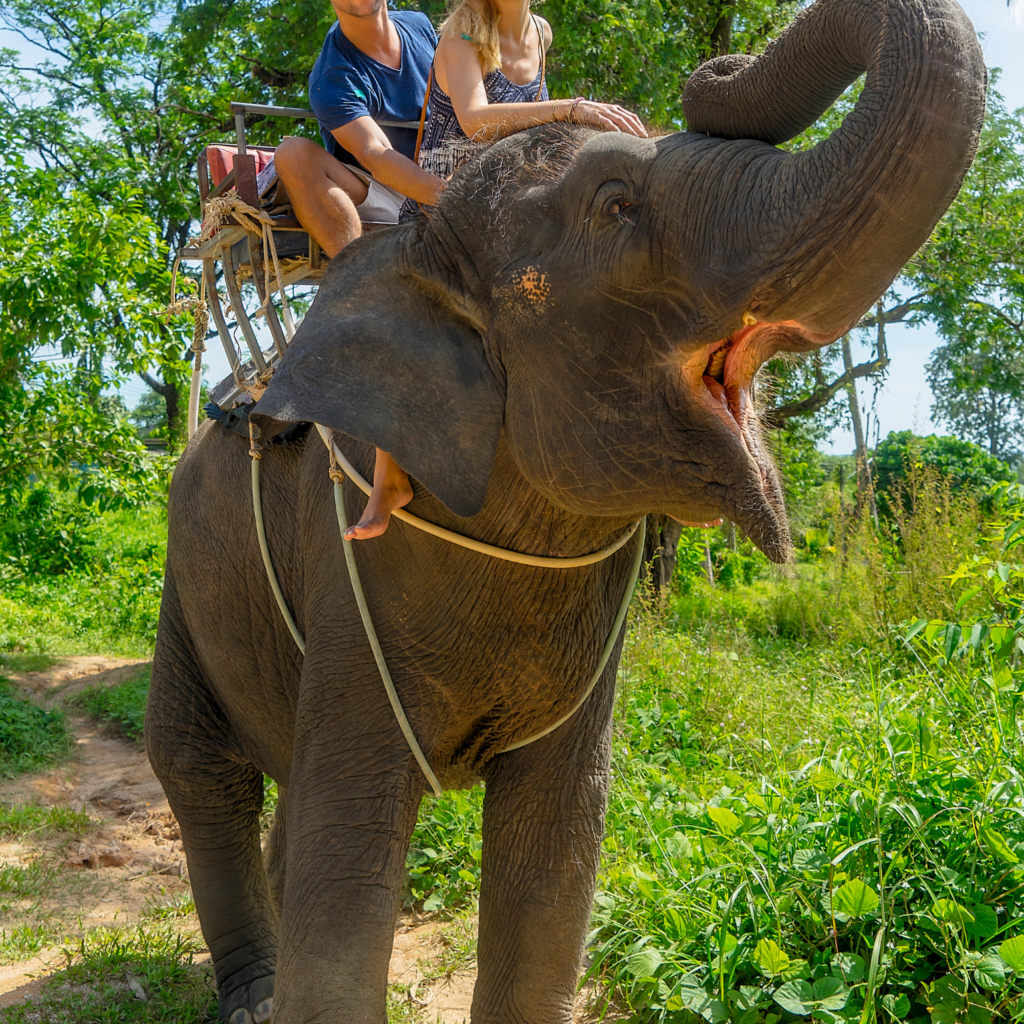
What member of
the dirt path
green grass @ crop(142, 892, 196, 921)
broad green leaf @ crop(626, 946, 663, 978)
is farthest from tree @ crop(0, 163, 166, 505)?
broad green leaf @ crop(626, 946, 663, 978)

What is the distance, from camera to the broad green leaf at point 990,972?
2.33 metres

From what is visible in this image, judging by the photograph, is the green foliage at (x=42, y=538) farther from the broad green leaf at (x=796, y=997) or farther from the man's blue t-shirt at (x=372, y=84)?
the broad green leaf at (x=796, y=997)

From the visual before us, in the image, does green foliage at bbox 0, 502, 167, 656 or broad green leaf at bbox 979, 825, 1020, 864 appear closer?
broad green leaf at bbox 979, 825, 1020, 864

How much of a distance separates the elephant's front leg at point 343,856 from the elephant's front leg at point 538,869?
0.84ft

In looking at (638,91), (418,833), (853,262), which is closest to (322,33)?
(638,91)

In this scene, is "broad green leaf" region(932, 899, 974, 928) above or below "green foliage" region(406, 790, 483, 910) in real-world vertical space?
above

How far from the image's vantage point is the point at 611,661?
7.84 ft

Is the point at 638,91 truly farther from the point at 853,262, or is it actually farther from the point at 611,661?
the point at 853,262

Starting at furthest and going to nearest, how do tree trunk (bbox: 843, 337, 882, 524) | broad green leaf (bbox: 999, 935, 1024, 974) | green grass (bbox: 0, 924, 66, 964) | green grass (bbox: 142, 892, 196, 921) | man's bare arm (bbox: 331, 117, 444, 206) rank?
tree trunk (bbox: 843, 337, 882, 524) → green grass (bbox: 142, 892, 196, 921) → green grass (bbox: 0, 924, 66, 964) → man's bare arm (bbox: 331, 117, 444, 206) → broad green leaf (bbox: 999, 935, 1024, 974)

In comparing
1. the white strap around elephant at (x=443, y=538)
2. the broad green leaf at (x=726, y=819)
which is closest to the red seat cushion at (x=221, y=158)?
the white strap around elephant at (x=443, y=538)

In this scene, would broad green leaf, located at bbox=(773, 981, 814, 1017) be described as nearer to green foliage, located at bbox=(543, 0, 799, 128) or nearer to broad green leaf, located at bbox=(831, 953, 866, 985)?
broad green leaf, located at bbox=(831, 953, 866, 985)

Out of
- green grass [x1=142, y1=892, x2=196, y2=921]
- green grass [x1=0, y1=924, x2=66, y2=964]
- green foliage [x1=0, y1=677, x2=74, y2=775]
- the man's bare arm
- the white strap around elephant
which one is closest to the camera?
the white strap around elephant

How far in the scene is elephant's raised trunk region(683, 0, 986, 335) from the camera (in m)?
1.38

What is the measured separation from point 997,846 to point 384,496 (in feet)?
5.44
